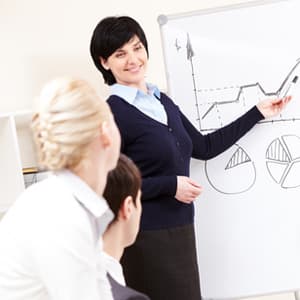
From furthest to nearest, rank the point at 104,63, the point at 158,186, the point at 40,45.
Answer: the point at 40,45 → the point at 104,63 → the point at 158,186

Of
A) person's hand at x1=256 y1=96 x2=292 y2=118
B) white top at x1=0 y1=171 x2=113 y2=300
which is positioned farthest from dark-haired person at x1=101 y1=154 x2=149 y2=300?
person's hand at x1=256 y1=96 x2=292 y2=118

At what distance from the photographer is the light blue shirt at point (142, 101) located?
6.30 feet

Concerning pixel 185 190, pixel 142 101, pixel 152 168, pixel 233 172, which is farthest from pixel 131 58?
pixel 233 172

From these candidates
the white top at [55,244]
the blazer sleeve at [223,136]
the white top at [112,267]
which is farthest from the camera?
the blazer sleeve at [223,136]

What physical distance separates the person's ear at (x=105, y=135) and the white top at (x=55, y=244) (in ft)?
0.28

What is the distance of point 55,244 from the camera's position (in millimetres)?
982

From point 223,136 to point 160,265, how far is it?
528mm

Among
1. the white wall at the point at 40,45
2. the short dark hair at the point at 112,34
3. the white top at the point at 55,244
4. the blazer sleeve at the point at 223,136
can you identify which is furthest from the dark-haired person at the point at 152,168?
the white top at the point at 55,244

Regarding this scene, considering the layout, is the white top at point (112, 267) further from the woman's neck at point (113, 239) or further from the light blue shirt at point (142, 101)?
the light blue shirt at point (142, 101)

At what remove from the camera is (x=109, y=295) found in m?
1.11

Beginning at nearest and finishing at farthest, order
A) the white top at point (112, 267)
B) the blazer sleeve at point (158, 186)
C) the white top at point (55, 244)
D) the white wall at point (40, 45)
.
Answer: the white top at point (55, 244), the white top at point (112, 267), the blazer sleeve at point (158, 186), the white wall at point (40, 45)

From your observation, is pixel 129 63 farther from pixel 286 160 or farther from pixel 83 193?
pixel 83 193

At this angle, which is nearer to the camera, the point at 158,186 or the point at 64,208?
the point at 64,208

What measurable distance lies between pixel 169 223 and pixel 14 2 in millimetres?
1205
